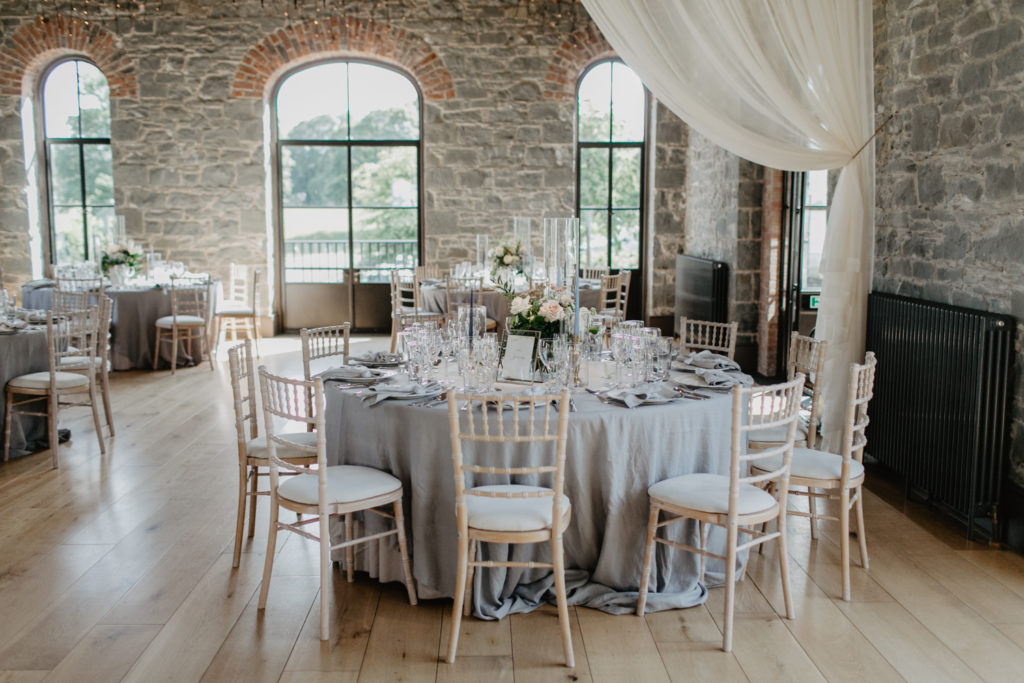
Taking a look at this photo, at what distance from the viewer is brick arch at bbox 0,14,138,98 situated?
995cm

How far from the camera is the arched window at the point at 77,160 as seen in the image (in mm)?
10430

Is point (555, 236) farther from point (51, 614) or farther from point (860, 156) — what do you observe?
point (51, 614)

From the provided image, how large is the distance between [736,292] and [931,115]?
12.4ft

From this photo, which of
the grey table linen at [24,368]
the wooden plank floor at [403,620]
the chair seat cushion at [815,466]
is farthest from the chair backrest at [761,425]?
the grey table linen at [24,368]

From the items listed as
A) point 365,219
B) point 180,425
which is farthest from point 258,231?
point 180,425

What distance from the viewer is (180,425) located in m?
6.46

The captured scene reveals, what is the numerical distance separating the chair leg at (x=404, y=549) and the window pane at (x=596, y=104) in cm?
774

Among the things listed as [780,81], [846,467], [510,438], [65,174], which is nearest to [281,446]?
[510,438]

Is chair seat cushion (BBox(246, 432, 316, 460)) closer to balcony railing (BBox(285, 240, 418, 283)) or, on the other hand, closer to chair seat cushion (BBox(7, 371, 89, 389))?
chair seat cushion (BBox(7, 371, 89, 389))

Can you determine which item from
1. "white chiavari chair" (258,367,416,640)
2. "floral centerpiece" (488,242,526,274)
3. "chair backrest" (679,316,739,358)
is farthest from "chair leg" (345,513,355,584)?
"floral centerpiece" (488,242,526,274)

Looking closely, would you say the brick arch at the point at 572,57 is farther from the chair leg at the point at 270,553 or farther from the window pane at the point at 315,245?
the chair leg at the point at 270,553

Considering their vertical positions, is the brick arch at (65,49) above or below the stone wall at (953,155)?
above

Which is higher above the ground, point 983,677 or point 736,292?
point 736,292

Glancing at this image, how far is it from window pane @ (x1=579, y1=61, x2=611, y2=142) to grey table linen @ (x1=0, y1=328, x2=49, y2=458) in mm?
6531
